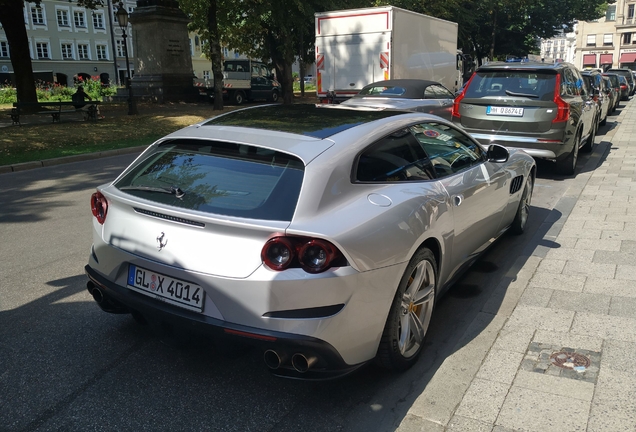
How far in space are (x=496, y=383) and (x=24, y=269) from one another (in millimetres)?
4264

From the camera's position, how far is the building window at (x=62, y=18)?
59.4 meters

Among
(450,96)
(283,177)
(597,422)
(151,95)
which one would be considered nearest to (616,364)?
(597,422)

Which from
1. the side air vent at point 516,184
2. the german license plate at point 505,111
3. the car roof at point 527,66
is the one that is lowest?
the side air vent at point 516,184

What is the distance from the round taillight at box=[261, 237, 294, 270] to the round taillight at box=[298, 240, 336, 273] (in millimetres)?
57

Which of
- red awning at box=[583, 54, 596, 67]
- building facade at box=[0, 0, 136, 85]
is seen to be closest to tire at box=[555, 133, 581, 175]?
building facade at box=[0, 0, 136, 85]

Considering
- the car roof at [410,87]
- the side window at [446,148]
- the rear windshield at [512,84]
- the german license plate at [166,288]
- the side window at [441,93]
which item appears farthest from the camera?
the side window at [441,93]

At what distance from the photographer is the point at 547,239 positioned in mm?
6305

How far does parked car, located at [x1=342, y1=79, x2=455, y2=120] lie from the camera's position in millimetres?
12078

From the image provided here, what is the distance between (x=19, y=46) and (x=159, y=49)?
6.39 m

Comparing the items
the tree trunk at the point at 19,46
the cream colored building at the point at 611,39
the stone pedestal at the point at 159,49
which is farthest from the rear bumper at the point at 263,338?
the cream colored building at the point at 611,39

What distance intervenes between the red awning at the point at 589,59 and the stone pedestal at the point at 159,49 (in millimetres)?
90539

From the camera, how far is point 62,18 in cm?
5981

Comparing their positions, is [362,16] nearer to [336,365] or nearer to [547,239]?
[547,239]

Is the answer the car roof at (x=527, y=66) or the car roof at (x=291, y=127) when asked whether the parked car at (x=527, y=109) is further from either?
the car roof at (x=291, y=127)
